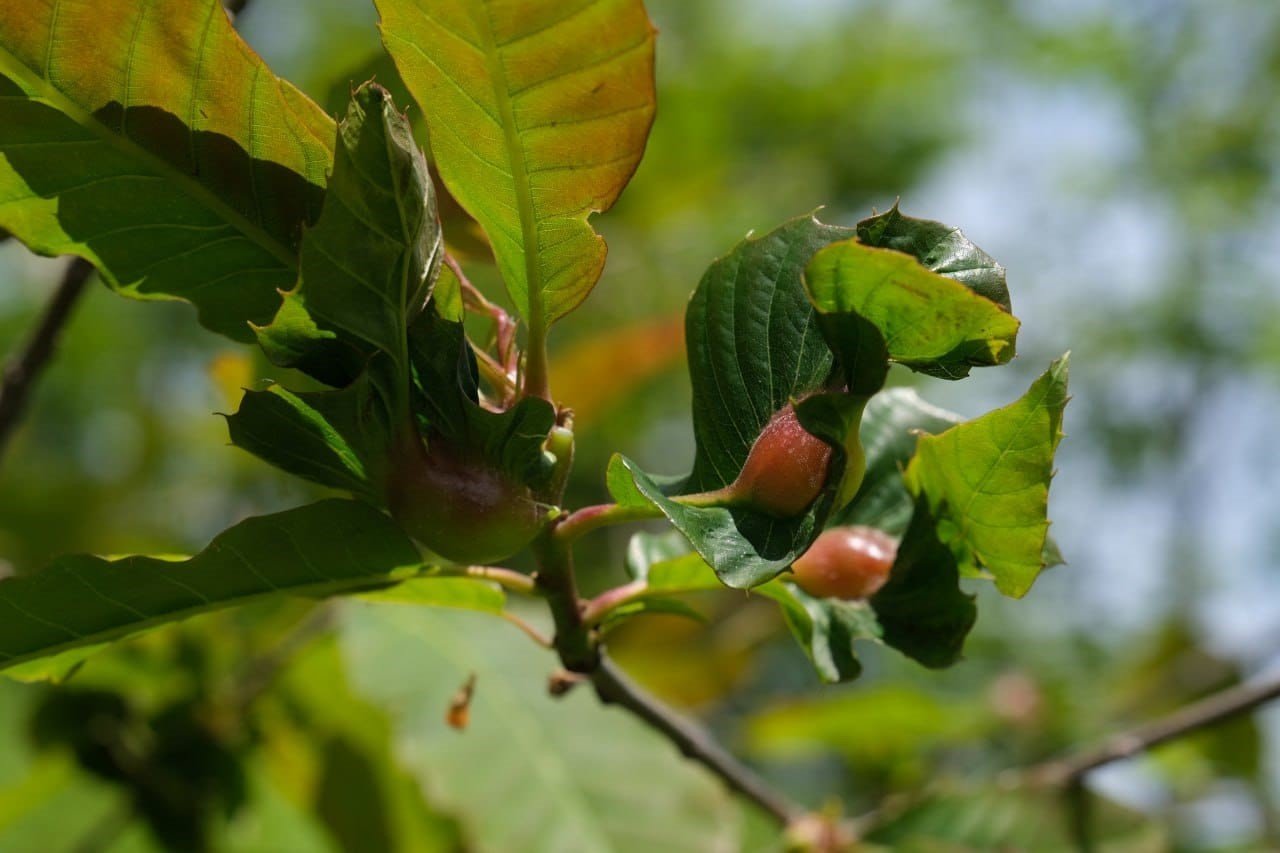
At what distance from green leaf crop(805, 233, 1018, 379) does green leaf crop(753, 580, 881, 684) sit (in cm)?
18

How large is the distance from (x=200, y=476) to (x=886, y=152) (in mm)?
3803

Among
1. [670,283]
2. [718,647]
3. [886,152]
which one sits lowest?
[886,152]

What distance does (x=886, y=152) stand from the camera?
5.45 m

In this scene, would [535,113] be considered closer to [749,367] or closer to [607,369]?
[749,367]

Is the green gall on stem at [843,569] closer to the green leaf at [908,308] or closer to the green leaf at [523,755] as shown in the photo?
the green leaf at [908,308]

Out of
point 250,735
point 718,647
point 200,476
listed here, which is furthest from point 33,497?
point 718,647

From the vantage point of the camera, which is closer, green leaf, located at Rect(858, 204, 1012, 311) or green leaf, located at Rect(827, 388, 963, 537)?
green leaf, located at Rect(858, 204, 1012, 311)

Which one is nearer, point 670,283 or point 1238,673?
point 1238,673

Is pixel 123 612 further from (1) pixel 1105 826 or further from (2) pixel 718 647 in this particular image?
(2) pixel 718 647

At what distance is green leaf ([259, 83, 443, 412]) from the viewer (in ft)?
1.60

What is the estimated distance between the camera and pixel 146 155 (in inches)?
22.5

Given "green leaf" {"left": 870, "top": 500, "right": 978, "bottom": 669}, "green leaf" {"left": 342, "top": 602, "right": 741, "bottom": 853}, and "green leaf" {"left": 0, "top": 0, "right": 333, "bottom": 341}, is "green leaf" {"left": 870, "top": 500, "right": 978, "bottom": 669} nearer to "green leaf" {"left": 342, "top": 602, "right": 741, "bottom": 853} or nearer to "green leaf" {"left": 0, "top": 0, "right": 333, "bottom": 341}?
"green leaf" {"left": 0, "top": 0, "right": 333, "bottom": 341}

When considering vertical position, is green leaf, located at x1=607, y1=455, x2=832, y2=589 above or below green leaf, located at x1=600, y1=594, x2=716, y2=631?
above

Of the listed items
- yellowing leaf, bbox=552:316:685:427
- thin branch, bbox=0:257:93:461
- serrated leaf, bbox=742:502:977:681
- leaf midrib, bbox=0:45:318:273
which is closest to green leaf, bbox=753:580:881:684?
serrated leaf, bbox=742:502:977:681
